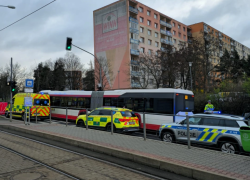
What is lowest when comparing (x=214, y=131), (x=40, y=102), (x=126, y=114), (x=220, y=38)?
(x=214, y=131)

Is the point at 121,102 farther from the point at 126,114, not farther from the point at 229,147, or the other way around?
the point at 229,147

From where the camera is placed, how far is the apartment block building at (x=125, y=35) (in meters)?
50.4

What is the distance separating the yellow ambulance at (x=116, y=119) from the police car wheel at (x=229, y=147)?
5165mm

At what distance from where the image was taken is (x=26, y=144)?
367 inches

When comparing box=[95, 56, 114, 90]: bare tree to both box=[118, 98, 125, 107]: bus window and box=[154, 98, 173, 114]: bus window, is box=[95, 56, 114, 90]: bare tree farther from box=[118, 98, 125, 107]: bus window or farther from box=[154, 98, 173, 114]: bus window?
box=[154, 98, 173, 114]: bus window

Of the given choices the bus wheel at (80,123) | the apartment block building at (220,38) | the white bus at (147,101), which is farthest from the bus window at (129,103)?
the apartment block building at (220,38)

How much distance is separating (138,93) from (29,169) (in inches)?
421

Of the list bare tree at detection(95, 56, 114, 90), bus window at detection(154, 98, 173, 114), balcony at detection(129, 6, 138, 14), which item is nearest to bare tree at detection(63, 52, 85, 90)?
bare tree at detection(95, 56, 114, 90)

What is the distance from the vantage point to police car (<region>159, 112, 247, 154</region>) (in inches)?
312

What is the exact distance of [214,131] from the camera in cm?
848

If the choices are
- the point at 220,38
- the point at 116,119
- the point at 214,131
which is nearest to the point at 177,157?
the point at 214,131

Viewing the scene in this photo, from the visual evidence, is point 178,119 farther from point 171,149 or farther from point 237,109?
point 237,109

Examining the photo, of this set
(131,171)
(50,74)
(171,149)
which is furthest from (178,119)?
(50,74)

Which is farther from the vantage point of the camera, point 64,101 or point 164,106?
point 64,101
